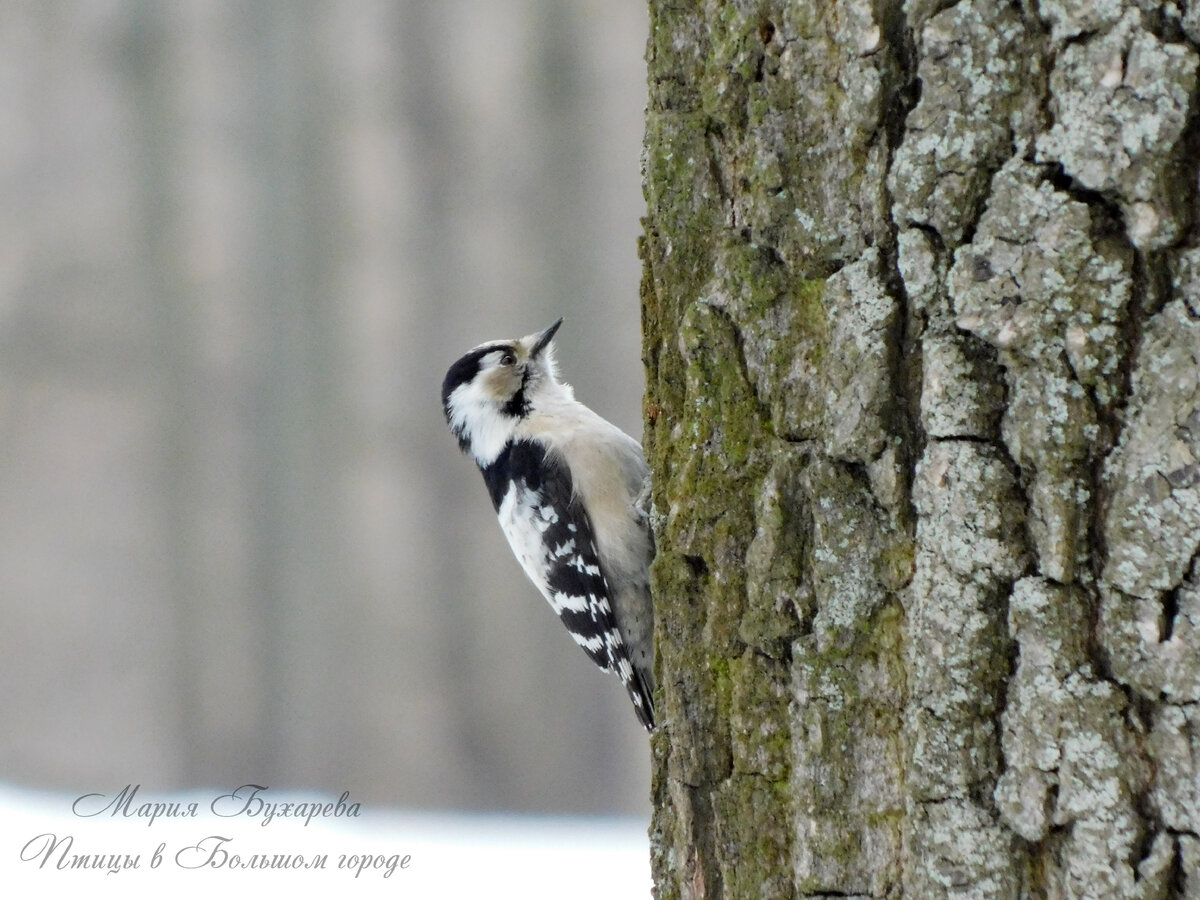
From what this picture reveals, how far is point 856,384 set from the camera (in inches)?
55.7

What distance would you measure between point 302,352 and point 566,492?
2.53 metres

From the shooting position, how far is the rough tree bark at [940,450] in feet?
3.95

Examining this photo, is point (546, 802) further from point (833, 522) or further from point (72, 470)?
point (833, 522)

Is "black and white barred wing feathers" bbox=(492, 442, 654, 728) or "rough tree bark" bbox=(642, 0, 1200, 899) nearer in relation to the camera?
"rough tree bark" bbox=(642, 0, 1200, 899)

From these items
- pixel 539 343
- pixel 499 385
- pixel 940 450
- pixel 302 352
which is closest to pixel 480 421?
pixel 499 385

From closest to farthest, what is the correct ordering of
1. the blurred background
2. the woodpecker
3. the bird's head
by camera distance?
1. the woodpecker
2. the bird's head
3. the blurred background

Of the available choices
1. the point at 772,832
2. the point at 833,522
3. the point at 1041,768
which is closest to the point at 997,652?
the point at 1041,768

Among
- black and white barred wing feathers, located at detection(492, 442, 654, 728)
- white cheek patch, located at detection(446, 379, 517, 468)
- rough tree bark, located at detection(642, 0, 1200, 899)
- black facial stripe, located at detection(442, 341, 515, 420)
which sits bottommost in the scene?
black and white barred wing feathers, located at detection(492, 442, 654, 728)

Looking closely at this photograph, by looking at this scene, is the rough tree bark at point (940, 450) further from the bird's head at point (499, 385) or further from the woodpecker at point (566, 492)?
the bird's head at point (499, 385)

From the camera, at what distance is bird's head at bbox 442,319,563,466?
11.6 feet

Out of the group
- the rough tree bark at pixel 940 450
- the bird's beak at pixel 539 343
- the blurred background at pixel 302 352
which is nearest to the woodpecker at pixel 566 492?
the bird's beak at pixel 539 343

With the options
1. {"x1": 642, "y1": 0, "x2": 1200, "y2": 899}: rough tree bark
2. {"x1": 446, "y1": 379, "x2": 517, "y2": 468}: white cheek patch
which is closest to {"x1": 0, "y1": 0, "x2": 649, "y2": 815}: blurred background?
{"x1": 446, "y1": 379, "x2": 517, "y2": 468}: white cheek patch

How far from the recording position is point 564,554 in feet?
10.7

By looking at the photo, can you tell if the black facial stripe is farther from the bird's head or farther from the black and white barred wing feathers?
the black and white barred wing feathers
